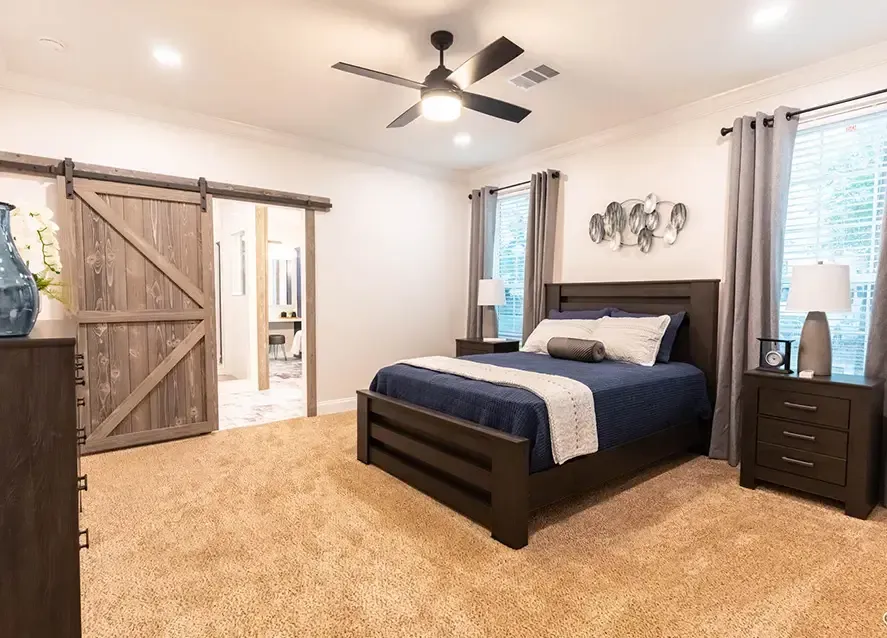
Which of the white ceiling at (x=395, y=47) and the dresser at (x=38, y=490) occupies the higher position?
the white ceiling at (x=395, y=47)

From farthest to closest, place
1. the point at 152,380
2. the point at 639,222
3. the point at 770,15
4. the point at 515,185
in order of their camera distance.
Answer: the point at 515,185, the point at 639,222, the point at 152,380, the point at 770,15

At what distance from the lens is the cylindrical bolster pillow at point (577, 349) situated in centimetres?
340

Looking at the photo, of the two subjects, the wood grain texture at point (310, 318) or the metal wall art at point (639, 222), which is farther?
the wood grain texture at point (310, 318)

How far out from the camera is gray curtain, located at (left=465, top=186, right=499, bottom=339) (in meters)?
5.40

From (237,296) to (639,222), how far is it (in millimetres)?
5495

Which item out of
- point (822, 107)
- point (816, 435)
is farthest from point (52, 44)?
point (816, 435)

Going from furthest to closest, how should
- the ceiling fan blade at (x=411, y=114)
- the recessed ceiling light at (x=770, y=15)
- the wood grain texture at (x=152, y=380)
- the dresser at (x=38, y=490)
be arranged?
the wood grain texture at (x=152, y=380), the ceiling fan blade at (x=411, y=114), the recessed ceiling light at (x=770, y=15), the dresser at (x=38, y=490)

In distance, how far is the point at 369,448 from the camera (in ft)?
10.8

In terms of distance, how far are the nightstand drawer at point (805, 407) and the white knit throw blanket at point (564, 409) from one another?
119 centimetres

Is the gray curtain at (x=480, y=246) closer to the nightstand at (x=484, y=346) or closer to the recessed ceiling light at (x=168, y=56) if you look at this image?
the nightstand at (x=484, y=346)

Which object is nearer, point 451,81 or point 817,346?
point 451,81

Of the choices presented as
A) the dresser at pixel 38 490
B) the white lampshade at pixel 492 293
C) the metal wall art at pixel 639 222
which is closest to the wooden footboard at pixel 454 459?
the dresser at pixel 38 490

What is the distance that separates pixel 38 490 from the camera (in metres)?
1.11

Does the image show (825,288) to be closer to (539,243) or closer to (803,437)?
(803,437)
